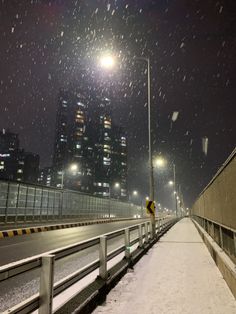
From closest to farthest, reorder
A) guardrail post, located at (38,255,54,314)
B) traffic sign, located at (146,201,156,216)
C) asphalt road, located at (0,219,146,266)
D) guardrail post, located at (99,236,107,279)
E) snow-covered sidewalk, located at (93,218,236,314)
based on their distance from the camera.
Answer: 1. guardrail post, located at (38,255,54,314)
2. snow-covered sidewalk, located at (93,218,236,314)
3. guardrail post, located at (99,236,107,279)
4. asphalt road, located at (0,219,146,266)
5. traffic sign, located at (146,201,156,216)

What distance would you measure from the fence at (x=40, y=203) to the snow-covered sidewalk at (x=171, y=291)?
2224cm

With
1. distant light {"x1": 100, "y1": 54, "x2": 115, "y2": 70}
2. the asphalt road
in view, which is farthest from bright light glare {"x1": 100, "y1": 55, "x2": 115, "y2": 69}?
A: the asphalt road

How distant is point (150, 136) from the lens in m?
18.4

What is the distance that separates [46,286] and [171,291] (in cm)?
335

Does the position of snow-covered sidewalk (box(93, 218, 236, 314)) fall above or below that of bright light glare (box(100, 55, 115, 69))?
below

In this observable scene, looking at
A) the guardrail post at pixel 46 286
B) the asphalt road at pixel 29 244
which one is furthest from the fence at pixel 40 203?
the guardrail post at pixel 46 286

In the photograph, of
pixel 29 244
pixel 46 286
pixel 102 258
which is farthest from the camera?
pixel 29 244

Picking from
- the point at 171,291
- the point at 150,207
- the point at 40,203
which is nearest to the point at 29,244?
the point at 150,207

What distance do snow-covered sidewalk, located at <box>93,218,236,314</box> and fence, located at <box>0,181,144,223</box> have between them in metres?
22.2

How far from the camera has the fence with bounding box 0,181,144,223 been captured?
93.2 feet

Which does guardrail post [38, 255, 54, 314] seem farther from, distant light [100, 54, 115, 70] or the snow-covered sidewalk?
distant light [100, 54, 115, 70]

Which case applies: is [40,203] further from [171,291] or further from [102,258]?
[171,291]

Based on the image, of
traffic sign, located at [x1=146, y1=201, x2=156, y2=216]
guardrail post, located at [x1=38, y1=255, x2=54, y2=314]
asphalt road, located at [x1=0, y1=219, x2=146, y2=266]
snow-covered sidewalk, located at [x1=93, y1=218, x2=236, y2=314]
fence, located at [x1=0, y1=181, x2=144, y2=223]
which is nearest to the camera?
guardrail post, located at [x1=38, y1=255, x2=54, y2=314]

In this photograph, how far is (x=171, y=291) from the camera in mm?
6090
